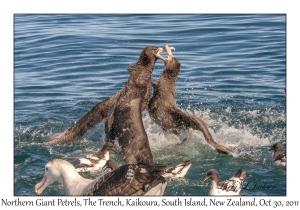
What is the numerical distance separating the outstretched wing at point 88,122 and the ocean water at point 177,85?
0.19m

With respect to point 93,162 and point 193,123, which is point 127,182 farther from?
point 193,123

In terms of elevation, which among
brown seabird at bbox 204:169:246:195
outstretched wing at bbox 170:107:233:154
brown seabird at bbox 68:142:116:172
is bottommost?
brown seabird at bbox 204:169:246:195

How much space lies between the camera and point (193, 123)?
12578 mm

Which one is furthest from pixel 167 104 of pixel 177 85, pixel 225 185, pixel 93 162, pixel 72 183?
pixel 177 85

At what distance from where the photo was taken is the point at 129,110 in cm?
1173

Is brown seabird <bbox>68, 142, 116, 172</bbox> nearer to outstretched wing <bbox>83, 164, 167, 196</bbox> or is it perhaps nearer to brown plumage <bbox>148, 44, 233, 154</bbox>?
outstretched wing <bbox>83, 164, 167, 196</bbox>

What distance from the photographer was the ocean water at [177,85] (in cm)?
1172

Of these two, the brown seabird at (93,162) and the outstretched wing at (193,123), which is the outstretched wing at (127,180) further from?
the outstretched wing at (193,123)

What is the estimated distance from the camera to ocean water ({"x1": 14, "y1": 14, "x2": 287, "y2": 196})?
11719 millimetres

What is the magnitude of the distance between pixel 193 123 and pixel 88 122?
2.22 m

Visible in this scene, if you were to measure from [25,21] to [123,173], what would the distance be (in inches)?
605

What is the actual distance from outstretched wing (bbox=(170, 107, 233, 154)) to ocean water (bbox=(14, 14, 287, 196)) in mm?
219

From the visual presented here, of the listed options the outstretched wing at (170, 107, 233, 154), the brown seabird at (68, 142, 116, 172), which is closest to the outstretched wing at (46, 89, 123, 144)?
the outstretched wing at (170, 107, 233, 154)

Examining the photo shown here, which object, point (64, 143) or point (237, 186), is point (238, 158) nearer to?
point (237, 186)
